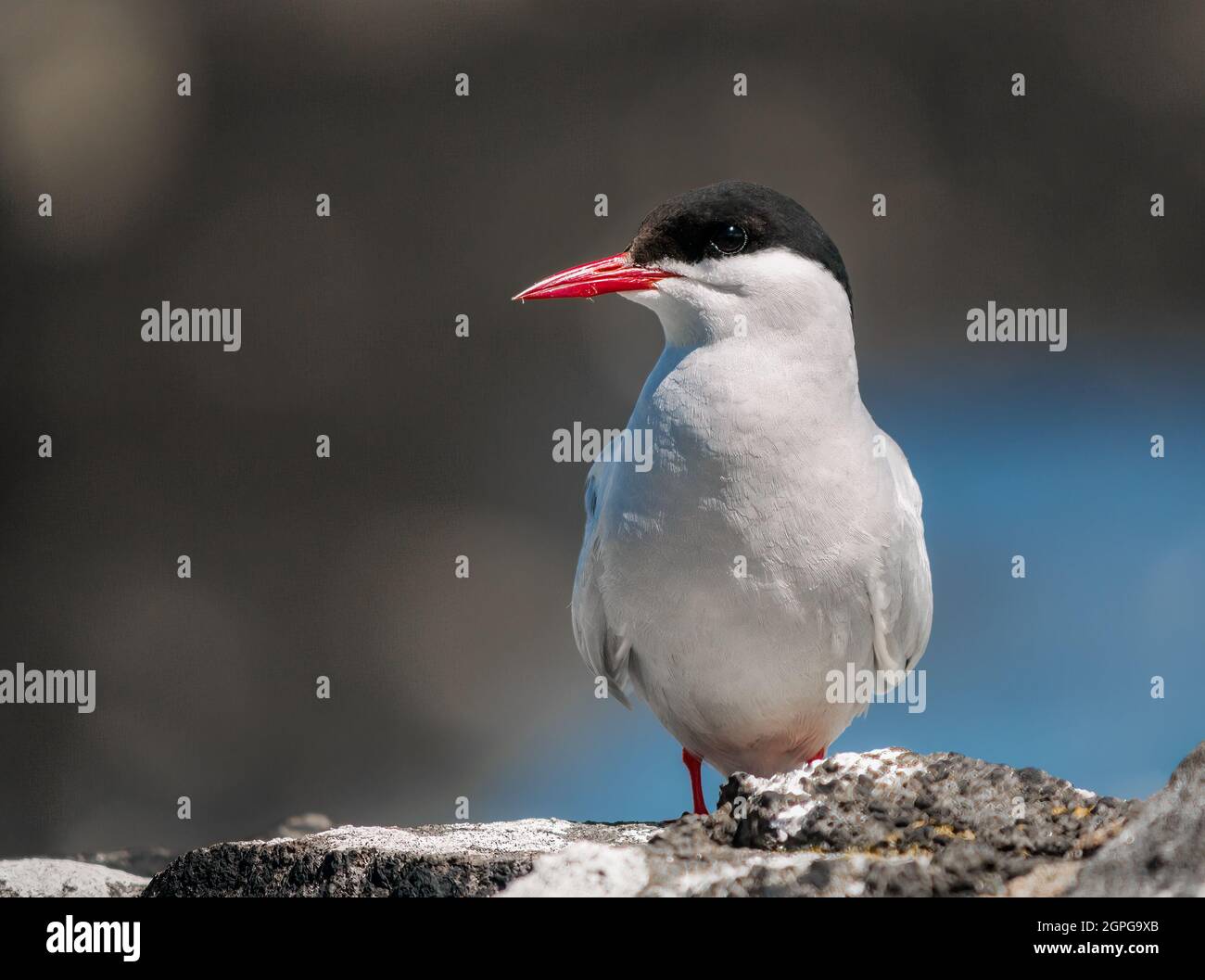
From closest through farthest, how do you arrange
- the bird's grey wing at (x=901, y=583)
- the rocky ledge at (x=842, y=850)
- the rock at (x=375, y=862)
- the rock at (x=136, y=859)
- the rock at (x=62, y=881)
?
1. the rocky ledge at (x=842, y=850)
2. the rock at (x=375, y=862)
3. the bird's grey wing at (x=901, y=583)
4. the rock at (x=62, y=881)
5. the rock at (x=136, y=859)

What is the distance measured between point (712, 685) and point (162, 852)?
280 centimetres

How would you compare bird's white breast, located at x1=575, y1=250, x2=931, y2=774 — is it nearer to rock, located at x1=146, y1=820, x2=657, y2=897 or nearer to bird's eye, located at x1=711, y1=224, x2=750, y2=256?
bird's eye, located at x1=711, y1=224, x2=750, y2=256

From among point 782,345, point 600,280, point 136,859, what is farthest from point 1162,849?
point 136,859

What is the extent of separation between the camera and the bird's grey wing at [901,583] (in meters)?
4.09

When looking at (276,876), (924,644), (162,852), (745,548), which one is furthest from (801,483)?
(162,852)

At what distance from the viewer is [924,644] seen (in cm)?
457

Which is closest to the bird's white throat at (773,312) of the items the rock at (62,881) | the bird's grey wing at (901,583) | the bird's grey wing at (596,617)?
the bird's grey wing at (901,583)

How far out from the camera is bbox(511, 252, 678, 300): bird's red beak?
4074 millimetres

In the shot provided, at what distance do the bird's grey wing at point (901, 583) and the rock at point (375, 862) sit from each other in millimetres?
973

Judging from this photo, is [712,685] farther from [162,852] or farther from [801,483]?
[162,852]

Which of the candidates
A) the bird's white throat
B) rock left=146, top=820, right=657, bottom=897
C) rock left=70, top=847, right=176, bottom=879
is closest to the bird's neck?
the bird's white throat

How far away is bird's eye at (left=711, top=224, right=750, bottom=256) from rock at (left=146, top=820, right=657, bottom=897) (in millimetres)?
1730

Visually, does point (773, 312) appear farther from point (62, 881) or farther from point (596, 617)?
point (62, 881)

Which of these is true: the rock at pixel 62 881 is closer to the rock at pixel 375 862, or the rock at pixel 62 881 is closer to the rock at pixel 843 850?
the rock at pixel 375 862
